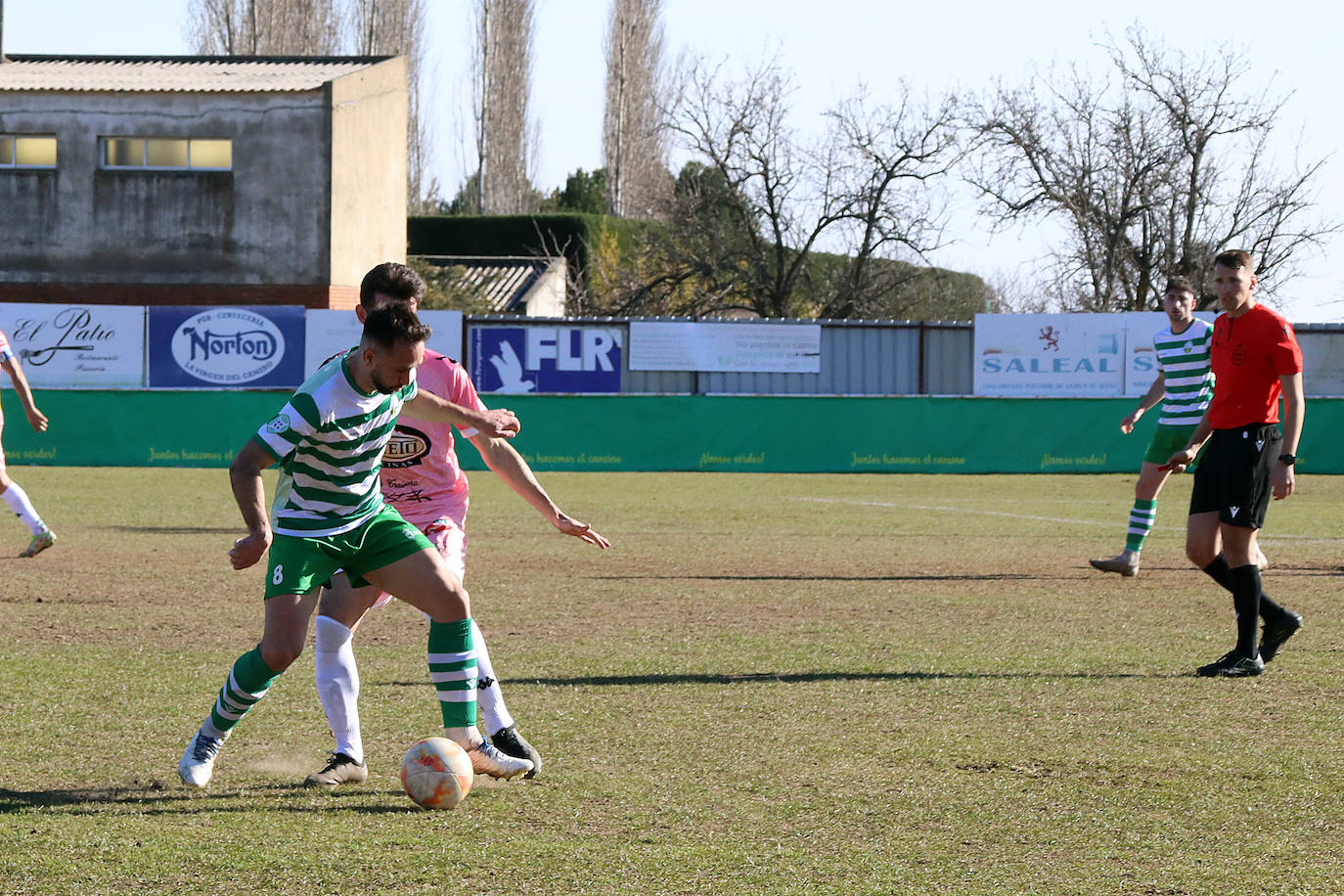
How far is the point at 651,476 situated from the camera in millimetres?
24375

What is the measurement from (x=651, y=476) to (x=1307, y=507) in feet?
31.3

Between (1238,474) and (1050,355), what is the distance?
19.6 meters

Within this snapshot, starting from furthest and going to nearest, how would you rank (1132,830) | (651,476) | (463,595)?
1. (651,476)
2. (463,595)
3. (1132,830)

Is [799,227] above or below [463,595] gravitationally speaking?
above

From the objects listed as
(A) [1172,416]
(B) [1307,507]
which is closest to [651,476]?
(B) [1307,507]

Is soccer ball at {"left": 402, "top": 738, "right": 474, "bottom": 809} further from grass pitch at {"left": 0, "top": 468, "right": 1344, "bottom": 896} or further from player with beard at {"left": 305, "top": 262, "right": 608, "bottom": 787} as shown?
player with beard at {"left": 305, "top": 262, "right": 608, "bottom": 787}

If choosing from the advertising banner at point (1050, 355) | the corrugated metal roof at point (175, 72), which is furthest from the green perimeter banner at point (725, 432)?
the corrugated metal roof at point (175, 72)

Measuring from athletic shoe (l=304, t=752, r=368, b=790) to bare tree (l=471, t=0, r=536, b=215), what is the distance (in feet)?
228

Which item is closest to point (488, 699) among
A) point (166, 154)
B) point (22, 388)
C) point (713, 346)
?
point (22, 388)

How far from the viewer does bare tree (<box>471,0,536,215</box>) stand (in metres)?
74.4

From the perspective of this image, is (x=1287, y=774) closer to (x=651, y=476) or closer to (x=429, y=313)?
(x=651, y=476)

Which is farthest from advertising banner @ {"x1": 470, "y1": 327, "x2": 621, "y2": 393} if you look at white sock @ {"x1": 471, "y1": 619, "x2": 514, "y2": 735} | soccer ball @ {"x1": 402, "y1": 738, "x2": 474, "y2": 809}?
soccer ball @ {"x1": 402, "y1": 738, "x2": 474, "y2": 809}

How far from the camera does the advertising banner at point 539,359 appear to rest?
27.4 metres

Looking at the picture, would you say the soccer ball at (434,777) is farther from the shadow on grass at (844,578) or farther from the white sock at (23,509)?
the white sock at (23,509)
